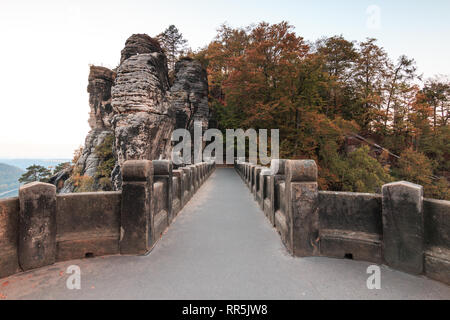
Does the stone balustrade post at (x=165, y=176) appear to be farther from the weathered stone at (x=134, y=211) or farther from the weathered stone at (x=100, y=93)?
the weathered stone at (x=100, y=93)

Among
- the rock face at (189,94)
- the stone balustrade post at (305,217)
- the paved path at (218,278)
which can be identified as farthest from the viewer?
the rock face at (189,94)

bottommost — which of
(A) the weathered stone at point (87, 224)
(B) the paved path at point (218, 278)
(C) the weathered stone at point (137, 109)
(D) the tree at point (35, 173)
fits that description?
(D) the tree at point (35, 173)

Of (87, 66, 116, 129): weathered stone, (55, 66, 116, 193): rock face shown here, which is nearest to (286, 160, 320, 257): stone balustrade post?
(55, 66, 116, 193): rock face

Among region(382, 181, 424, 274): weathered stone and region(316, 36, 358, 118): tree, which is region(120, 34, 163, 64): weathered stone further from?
region(382, 181, 424, 274): weathered stone

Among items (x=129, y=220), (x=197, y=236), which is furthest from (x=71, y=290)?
(x=197, y=236)

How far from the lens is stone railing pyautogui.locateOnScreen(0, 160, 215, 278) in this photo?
8.51ft

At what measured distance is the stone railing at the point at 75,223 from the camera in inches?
102

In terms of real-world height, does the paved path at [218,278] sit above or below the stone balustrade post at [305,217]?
below

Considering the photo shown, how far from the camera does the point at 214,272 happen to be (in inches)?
106

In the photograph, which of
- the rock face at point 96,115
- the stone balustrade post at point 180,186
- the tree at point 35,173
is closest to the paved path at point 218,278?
the stone balustrade post at point 180,186

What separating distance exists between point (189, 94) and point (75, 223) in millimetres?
25799

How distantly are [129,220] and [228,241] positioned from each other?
5.82ft

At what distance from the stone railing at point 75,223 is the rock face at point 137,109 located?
1717cm
